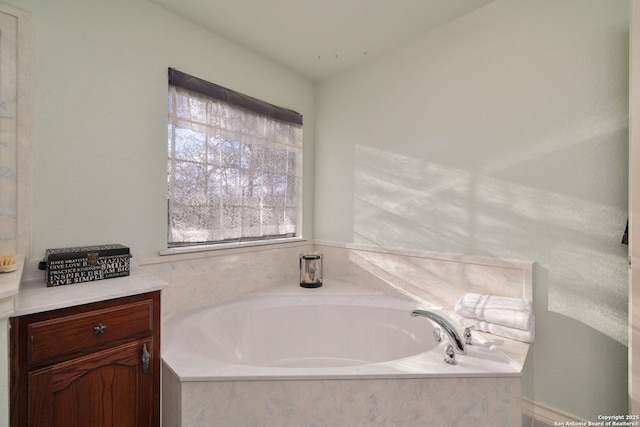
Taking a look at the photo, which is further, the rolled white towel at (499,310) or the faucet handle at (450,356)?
the rolled white towel at (499,310)

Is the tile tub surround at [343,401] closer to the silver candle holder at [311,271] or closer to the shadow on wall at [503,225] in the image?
the shadow on wall at [503,225]

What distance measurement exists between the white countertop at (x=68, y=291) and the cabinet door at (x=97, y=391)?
22cm

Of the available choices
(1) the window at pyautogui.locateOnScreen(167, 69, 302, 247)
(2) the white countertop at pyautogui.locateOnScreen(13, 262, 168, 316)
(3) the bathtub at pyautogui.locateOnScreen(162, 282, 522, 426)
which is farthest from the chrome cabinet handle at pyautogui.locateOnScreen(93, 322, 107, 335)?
(1) the window at pyautogui.locateOnScreen(167, 69, 302, 247)

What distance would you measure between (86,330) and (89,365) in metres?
0.14

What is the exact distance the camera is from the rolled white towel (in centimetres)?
144

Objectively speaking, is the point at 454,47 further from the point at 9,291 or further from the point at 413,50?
the point at 9,291

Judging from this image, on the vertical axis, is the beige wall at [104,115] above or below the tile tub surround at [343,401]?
above

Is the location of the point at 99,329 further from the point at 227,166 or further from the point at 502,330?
the point at 502,330

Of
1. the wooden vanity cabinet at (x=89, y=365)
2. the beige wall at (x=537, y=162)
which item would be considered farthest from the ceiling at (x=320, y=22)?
the wooden vanity cabinet at (x=89, y=365)

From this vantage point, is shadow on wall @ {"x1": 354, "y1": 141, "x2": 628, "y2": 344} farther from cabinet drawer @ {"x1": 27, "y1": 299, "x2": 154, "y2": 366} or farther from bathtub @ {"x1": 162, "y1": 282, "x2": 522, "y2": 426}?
cabinet drawer @ {"x1": 27, "y1": 299, "x2": 154, "y2": 366}

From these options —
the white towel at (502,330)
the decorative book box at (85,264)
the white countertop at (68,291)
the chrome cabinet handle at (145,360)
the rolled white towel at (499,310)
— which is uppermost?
the decorative book box at (85,264)

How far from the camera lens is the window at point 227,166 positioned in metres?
1.86

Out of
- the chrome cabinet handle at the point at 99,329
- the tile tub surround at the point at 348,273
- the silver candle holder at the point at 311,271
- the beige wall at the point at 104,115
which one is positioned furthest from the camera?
the silver candle holder at the point at 311,271

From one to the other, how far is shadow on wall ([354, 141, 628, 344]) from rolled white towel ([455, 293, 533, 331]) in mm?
238
